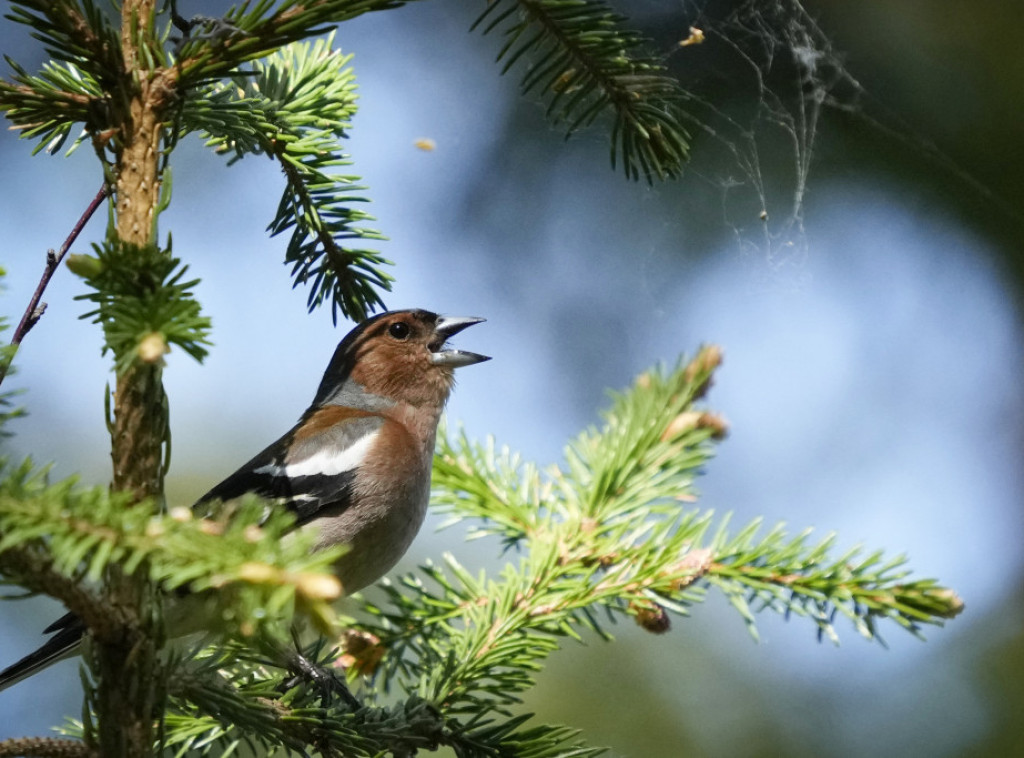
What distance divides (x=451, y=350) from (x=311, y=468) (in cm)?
97

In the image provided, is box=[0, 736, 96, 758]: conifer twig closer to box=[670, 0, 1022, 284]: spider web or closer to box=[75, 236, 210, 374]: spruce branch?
box=[75, 236, 210, 374]: spruce branch

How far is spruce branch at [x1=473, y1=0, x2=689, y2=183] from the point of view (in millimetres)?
1824

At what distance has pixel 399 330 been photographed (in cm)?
412

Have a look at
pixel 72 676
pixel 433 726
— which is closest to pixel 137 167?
pixel 433 726

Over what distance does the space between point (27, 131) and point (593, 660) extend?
360 cm

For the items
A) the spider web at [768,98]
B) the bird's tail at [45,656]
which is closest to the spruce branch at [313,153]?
the bird's tail at [45,656]

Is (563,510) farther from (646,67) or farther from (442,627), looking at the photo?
(646,67)

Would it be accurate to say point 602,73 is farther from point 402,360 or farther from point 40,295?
point 402,360

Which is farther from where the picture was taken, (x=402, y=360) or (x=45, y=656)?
(x=402, y=360)

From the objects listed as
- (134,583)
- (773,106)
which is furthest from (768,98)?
(134,583)

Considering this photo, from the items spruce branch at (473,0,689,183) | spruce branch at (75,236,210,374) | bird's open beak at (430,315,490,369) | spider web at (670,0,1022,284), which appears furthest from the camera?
spider web at (670,0,1022,284)

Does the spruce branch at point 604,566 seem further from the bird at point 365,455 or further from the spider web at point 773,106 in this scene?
the spider web at point 773,106

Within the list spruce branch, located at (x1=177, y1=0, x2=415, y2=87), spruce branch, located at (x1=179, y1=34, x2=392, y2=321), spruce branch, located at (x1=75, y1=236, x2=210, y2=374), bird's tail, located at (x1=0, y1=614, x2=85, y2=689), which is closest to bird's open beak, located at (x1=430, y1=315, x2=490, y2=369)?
spruce branch, located at (x1=179, y1=34, x2=392, y2=321)

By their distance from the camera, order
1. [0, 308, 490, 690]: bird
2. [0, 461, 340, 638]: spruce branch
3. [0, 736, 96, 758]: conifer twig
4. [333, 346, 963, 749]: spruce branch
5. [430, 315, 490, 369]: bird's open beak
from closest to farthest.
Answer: [0, 461, 340, 638]: spruce branch < [0, 736, 96, 758]: conifer twig < [333, 346, 963, 749]: spruce branch < [0, 308, 490, 690]: bird < [430, 315, 490, 369]: bird's open beak
